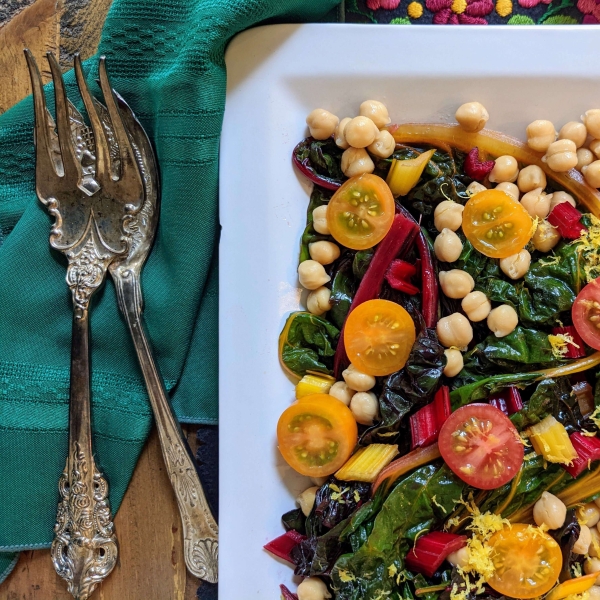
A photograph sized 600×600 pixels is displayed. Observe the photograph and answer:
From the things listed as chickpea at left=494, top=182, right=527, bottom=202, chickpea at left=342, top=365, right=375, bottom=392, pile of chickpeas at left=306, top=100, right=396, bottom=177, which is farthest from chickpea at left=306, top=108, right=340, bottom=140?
chickpea at left=342, top=365, right=375, bottom=392

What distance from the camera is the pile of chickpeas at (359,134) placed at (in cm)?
188

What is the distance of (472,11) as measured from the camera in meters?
2.13

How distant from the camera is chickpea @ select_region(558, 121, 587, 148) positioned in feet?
6.27

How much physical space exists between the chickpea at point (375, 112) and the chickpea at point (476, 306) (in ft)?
2.16

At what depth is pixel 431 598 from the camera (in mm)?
1860

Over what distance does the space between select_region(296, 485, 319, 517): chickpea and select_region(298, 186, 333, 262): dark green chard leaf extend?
0.80 meters

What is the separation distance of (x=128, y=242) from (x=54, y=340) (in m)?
0.47

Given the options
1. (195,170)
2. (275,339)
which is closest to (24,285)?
(195,170)

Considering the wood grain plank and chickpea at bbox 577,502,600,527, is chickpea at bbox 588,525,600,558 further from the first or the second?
the wood grain plank

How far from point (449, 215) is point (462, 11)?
84 cm

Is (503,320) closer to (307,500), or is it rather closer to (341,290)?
(341,290)

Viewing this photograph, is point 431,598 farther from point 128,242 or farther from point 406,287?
point 128,242

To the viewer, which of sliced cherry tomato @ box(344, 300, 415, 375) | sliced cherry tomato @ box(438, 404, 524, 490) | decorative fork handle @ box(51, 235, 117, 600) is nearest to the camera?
sliced cherry tomato @ box(438, 404, 524, 490)

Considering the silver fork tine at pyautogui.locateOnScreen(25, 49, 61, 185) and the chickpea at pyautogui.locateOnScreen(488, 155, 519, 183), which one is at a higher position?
the silver fork tine at pyautogui.locateOnScreen(25, 49, 61, 185)
